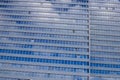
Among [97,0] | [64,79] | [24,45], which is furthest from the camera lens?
[97,0]

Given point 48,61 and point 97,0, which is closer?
point 48,61

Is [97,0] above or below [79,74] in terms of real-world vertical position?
above

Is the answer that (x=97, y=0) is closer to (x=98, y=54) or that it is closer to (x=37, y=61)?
(x=98, y=54)

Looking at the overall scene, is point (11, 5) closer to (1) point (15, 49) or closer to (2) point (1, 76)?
(1) point (15, 49)

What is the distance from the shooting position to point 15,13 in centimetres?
11300

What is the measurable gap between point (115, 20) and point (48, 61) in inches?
1533

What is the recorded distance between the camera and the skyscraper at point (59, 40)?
327 feet

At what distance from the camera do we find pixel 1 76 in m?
99.1

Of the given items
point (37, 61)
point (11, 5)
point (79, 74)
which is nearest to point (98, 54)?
point (79, 74)

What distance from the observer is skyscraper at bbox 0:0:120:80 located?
327 ft

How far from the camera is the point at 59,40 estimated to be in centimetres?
10531

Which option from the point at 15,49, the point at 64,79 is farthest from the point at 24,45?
the point at 64,79

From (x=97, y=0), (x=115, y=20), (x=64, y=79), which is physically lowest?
(x=64, y=79)

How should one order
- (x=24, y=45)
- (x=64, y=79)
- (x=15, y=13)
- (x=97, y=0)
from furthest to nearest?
(x=97, y=0) < (x=15, y=13) < (x=24, y=45) < (x=64, y=79)
